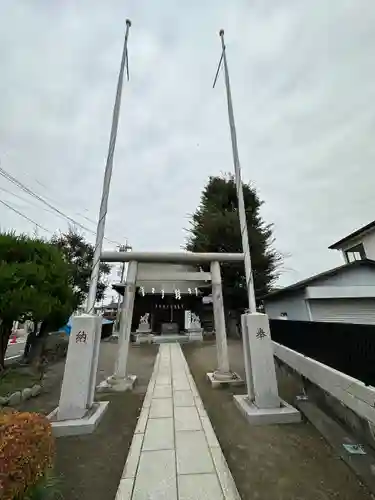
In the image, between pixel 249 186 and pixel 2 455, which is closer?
pixel 2 455

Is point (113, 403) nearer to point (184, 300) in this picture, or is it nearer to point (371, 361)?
point (371, 361)

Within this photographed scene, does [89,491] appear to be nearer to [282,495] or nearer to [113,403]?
[282,495]

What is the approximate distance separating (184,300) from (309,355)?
1457 cm

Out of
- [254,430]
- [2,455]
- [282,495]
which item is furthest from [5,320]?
[282,495]

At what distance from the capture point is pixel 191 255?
19.2ft

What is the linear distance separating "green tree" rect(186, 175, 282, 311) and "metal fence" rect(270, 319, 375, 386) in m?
10.0

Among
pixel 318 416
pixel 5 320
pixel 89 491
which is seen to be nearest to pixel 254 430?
pixel 318 416

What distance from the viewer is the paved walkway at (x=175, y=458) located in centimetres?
216

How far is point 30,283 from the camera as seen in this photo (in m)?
5.55

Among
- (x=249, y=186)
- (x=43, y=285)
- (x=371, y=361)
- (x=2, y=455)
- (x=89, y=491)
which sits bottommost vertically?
(x=89, y=491)

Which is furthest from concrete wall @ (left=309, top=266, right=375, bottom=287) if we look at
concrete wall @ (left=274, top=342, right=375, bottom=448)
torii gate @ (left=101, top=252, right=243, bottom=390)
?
concrete wall @ (left=274, top=342, right=375, bottom=448)

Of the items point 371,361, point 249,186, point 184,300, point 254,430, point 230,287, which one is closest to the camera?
point 371,361

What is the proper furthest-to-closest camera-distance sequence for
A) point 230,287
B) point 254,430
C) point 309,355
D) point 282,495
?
point 230,287, point 309,355, point 254,430, point 282,495

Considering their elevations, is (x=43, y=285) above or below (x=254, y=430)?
above
